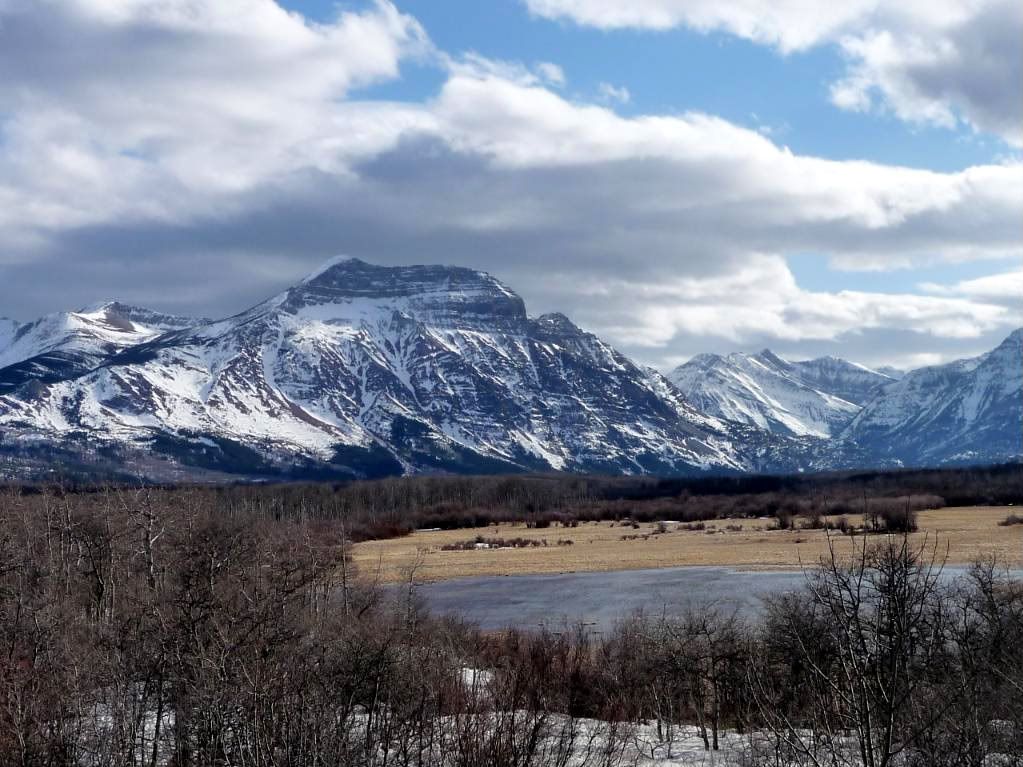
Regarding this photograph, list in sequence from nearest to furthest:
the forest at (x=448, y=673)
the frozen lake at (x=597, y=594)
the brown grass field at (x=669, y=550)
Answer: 1. the forest at (x=448, y=673)
2. the frozen lake at (x=597, y=594)
3. the brown grass field at (x=669, y=550)

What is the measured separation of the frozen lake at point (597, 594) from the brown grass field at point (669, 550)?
4.43 metres

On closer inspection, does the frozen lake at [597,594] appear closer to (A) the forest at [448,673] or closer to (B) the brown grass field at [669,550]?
(B) the brown grass field at [669,550]

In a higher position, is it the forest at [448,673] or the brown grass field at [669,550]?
the forest at [448,673]

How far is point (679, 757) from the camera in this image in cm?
3381

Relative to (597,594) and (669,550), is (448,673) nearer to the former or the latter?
(597,594)

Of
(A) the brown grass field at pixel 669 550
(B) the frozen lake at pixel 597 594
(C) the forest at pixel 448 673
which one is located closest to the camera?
(C) the forest at pixel 448 673

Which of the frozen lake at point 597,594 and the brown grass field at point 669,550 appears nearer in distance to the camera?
the frozen lake at point 597,594

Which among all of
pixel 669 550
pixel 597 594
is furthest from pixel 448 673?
pixel 669 550

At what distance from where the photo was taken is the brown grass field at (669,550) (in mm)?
102312

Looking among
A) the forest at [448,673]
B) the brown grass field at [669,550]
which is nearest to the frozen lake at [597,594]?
the brown grass field at [669,550]

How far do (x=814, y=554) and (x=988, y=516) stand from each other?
57526 millimetres

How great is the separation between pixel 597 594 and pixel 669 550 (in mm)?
42246

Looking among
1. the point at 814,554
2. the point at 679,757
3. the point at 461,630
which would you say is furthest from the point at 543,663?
the point at 814,554

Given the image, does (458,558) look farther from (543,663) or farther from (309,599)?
(543,663)
